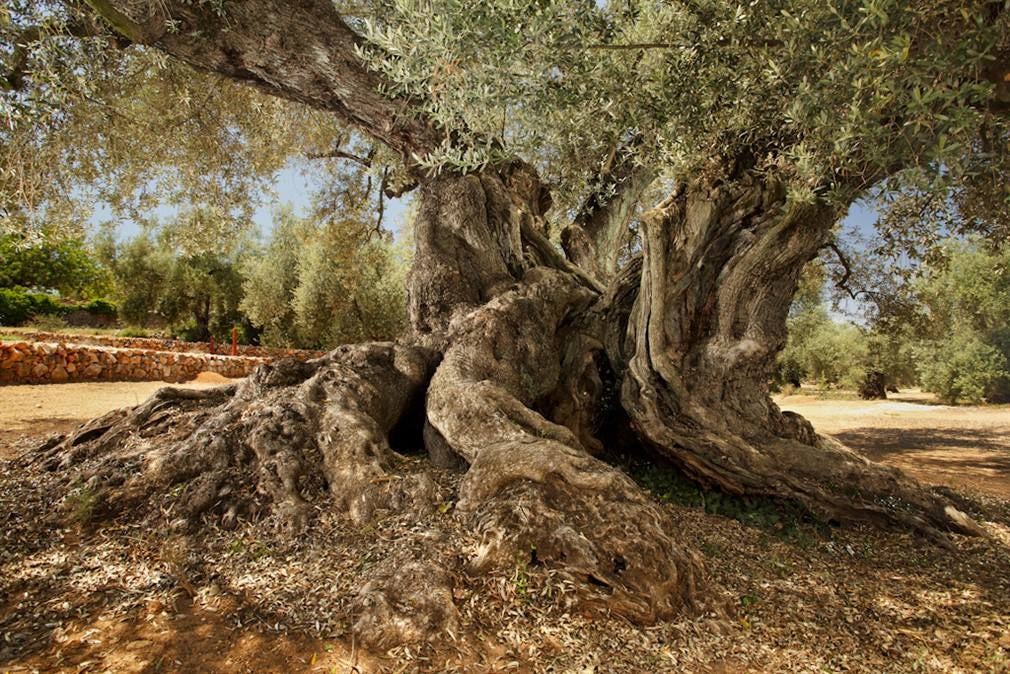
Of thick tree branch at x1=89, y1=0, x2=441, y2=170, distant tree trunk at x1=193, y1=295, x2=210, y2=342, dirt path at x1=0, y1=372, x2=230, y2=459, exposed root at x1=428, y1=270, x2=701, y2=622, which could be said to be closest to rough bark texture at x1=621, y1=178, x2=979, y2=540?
exposed root at x1=428, y1=270, x2=701, y2=622

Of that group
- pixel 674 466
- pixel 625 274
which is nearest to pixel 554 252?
pixel 625 274

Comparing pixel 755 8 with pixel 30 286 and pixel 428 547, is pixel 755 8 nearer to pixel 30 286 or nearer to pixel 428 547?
pixel 428 547

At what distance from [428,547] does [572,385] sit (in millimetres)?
2821

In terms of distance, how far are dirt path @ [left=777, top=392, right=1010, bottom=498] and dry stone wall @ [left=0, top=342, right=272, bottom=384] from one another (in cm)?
1345

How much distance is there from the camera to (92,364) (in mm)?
13914

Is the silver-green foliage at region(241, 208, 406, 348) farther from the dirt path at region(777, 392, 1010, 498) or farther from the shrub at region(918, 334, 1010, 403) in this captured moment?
the shrub at region(918, 334, 1010, 403)

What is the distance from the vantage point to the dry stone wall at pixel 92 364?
1234 cm

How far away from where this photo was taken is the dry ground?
2627mm

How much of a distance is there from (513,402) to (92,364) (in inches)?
558

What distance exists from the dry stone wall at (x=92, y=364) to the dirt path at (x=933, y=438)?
44.1 feet

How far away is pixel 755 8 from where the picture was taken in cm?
429

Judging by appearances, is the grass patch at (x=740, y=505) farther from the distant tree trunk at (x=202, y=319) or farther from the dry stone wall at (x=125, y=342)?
the distant tree trunk at (x=202, y=319)

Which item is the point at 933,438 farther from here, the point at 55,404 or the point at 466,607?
the point at 55,404

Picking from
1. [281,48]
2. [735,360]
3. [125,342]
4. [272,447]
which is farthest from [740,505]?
[125,342]
